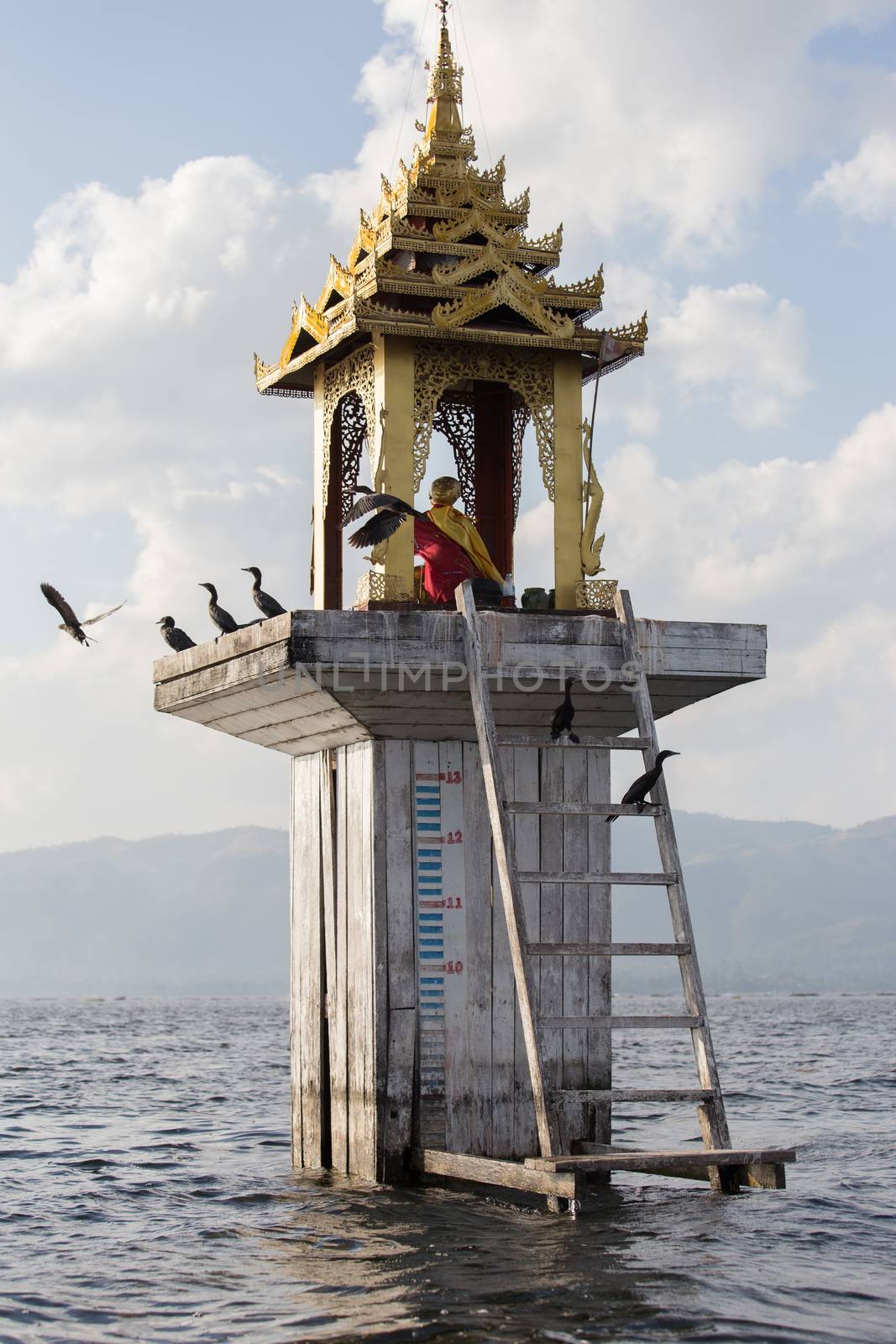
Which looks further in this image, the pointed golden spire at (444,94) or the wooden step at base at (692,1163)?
the pointed golden spire at (444,94)

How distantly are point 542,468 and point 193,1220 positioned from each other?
730 centimetres

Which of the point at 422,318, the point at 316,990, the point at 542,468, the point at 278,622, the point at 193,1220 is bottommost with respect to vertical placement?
the point at 193,1220

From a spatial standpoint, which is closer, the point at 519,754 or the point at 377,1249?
the point at 377,1249

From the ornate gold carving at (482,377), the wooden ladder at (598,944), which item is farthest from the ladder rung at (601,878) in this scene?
the ornate gold carving at (482,377)

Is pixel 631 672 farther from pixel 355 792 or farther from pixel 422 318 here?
pixel 422 318

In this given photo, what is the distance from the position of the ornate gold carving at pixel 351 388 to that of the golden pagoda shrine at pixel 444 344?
2 cm

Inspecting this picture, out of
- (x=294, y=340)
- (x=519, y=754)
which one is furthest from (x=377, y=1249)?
(x=294, y=340)

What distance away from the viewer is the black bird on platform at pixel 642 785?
1395 centimetres

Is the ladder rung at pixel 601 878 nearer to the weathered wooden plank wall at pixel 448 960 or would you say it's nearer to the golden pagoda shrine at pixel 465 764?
the golden pagoda shrine at pixel 465 764

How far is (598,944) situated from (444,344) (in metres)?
5.85

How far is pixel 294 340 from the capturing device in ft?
58.3

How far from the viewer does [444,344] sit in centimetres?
1625

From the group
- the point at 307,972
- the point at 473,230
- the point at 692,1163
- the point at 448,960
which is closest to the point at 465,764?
the point at 448,960

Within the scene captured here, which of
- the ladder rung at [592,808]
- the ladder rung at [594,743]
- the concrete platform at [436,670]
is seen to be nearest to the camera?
the ladder rung at [592,808]
